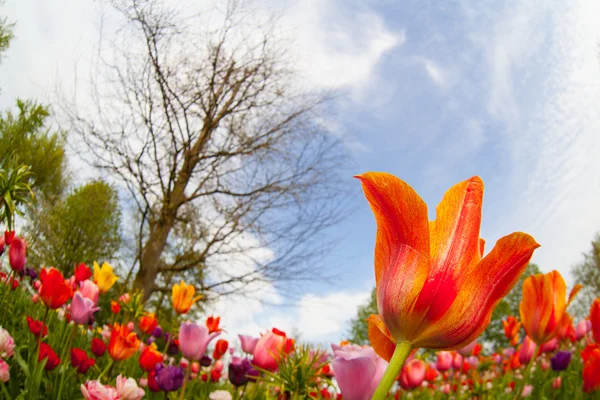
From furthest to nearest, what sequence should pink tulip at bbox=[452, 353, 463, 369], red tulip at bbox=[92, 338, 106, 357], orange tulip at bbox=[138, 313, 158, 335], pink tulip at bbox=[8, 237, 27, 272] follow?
pink tulip at bbox=[452, 353, 463, 369], orange tulip at bbox=[138, 313, 158, 335], pink tulip at bbox=[8, 237, 27, 272], red tulip at bbox=[92, 338, 106, 357]

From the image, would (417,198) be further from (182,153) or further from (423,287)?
(182,153)

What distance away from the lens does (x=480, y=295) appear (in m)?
0.59

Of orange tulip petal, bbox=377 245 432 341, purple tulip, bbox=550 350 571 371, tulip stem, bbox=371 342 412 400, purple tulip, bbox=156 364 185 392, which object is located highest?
purple tulip, bbox=550 350 571 371

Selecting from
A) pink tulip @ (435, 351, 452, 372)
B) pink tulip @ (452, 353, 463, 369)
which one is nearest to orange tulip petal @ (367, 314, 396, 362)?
pink tulip @ (435, 351, 452, 372)

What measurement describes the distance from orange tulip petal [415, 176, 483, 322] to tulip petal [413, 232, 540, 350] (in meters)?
0.02

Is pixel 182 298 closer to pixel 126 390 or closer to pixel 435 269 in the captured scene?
pixel 126 390

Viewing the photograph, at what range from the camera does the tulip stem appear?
48 cm

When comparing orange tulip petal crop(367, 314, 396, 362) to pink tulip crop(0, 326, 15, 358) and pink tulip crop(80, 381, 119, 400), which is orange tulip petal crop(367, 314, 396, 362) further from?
pink tulip crop(0, 326, 15, 358)

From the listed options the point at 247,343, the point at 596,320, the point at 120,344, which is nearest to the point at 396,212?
the point at 596,320

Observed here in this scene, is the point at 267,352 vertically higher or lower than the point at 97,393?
higher

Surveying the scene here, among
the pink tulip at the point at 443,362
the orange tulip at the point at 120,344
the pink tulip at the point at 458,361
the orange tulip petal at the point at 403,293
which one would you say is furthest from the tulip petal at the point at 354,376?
the pink tulip at the point at 458,361

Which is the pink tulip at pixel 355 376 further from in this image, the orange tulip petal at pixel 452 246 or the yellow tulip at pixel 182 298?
the yellow tulip at pixel 182 298

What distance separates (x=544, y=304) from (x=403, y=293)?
3.80ft

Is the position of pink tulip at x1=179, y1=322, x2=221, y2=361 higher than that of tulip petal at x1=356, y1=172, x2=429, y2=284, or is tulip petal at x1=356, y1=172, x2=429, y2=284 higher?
tulip petal at x1=356, y1=172, x2=429, y2=284
